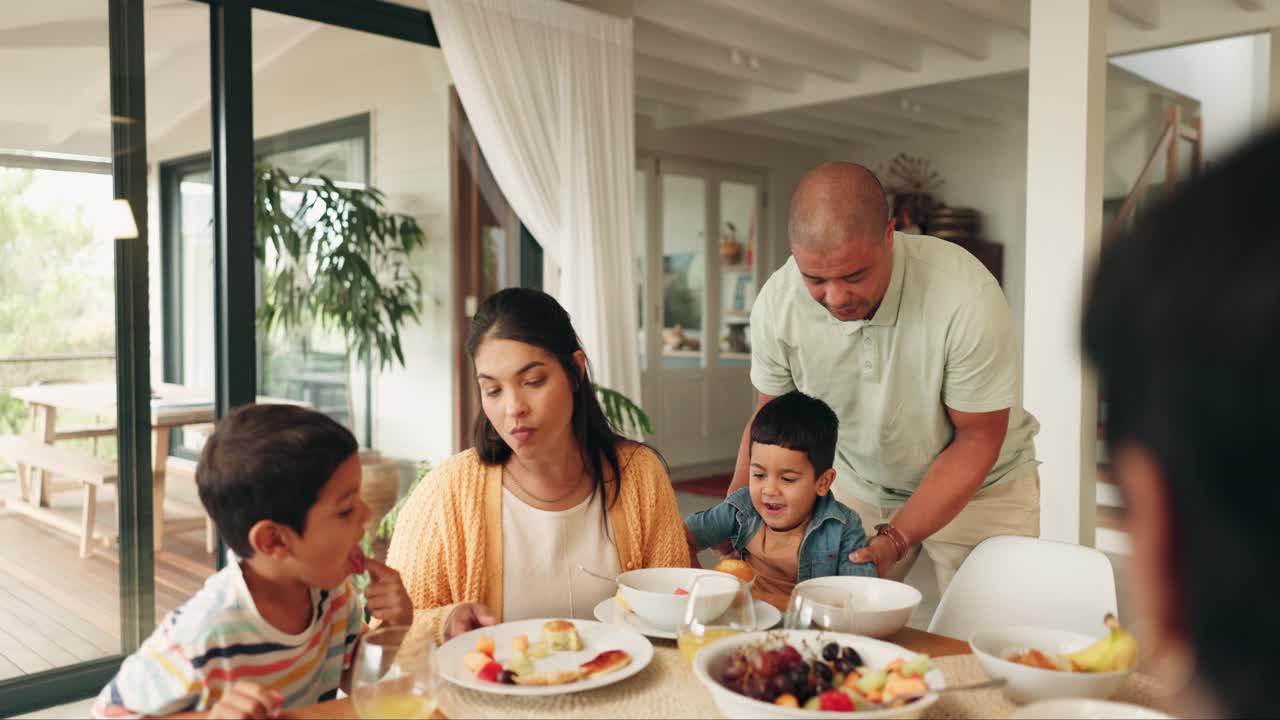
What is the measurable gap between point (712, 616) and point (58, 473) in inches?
110

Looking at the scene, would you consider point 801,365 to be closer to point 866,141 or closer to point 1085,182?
point 1085,182

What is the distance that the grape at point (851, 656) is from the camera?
1.27 m

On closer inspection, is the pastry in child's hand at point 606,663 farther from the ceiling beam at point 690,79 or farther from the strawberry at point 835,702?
the ceiling beam at point 690,79

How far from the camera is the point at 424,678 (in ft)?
3.63

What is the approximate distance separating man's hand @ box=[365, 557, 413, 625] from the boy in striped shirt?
0.10m

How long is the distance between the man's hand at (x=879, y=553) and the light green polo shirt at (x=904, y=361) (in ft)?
1.40

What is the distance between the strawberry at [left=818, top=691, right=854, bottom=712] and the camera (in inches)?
44.3

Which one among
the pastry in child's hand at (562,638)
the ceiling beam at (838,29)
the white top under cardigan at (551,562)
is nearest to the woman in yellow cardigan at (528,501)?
the white top under cardigan at (551,562)

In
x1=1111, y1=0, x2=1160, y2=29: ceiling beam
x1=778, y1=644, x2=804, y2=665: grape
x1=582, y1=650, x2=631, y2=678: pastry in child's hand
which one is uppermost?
x1=1111, y1=0, x2=1160, y2=29: ceiling beam

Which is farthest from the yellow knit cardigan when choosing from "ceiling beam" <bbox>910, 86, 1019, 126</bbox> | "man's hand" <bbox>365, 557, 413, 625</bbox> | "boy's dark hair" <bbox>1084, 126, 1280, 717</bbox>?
"ceiling beam" <bbox>910, 86, 1019, 126</bbox>

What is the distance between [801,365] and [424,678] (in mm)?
1505

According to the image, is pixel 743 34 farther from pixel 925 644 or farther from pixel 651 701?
pixel 651 701

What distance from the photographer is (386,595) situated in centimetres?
149

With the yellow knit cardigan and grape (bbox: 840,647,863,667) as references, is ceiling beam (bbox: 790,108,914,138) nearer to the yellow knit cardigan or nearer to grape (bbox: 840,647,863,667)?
the yellow knit cardigan
